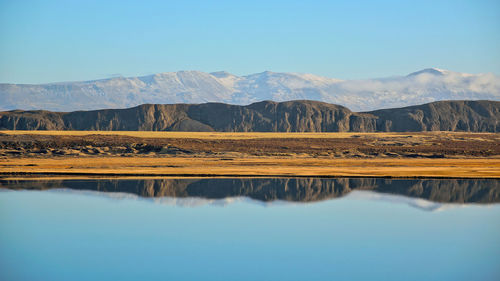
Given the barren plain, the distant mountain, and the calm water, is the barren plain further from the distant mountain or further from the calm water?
the distant mountain

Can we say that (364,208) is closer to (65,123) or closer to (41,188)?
(41,188)

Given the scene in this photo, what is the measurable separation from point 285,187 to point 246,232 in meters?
16.4

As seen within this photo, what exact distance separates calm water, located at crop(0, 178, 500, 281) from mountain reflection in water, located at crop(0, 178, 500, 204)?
0.45 ft

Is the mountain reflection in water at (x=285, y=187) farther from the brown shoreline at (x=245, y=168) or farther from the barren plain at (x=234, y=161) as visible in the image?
the barren plain at (x=234, y=161)

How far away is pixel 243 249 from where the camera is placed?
968 inches

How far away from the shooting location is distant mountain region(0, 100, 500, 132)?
158875 mm

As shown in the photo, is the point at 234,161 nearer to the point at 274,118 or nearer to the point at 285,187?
the point at 285,187

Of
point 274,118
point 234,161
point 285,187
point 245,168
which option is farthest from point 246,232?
point 274,118

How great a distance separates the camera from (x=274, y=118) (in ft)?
552

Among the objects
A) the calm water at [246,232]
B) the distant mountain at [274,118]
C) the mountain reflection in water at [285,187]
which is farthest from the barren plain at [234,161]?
the distant mountain at [274,118]

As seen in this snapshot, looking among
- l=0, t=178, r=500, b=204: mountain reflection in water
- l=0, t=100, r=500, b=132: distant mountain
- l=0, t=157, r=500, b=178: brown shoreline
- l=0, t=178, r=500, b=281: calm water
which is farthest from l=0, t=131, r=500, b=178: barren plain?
l=0, t=100, r=500, b=132: distant mountain

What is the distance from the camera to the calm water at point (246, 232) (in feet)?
70.7

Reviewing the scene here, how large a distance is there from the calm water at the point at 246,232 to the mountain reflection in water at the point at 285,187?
0.14 m

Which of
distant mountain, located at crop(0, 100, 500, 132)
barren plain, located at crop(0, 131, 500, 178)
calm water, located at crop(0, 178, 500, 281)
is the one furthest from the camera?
distant mountain, located at crop(0, 100, 500, 132)
